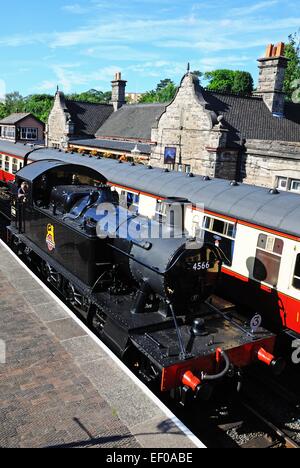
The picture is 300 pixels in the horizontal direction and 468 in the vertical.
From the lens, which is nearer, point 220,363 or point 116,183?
point 220,363

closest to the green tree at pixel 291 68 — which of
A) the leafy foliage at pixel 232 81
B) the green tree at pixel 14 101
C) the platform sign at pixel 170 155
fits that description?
the leafy foliage at pixel 232 81

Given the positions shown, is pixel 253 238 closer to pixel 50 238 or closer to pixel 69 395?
pixel 50 238

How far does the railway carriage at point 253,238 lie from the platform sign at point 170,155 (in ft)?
38.3

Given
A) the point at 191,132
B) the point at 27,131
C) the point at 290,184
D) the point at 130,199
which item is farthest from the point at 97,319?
the point at 27,131

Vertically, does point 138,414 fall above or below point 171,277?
below

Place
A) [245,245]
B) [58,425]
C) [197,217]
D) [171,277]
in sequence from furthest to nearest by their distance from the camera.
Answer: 1. [197,217]
2. [245,245]
3. [171,277]
4. [58,425]

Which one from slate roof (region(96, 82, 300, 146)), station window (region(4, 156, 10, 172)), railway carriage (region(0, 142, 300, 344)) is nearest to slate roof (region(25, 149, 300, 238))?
railway carriage (region(0, 142, 300, 344))

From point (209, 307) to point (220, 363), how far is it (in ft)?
4.39

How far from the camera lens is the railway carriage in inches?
289

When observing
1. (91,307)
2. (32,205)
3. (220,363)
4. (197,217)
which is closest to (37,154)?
(32,205)

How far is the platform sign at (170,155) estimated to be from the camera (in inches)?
870

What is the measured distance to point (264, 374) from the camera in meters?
7.46

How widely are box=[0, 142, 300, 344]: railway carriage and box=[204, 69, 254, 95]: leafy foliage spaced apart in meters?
71.2

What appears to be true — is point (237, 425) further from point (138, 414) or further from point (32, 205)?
point (32, 205)
